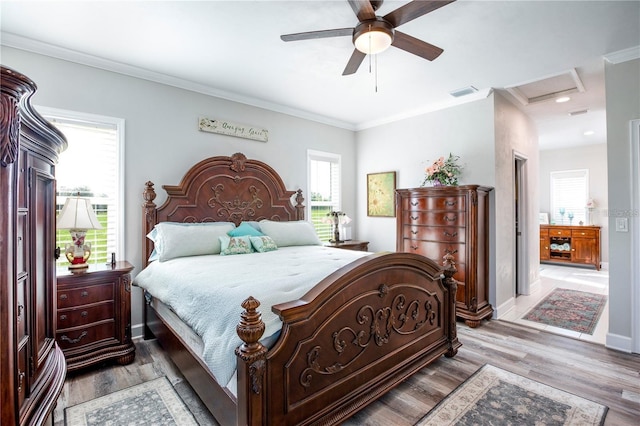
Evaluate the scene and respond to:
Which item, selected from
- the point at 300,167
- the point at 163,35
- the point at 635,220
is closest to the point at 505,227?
the point at 635,220

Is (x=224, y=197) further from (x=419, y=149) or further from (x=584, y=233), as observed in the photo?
(x=584, y=233)

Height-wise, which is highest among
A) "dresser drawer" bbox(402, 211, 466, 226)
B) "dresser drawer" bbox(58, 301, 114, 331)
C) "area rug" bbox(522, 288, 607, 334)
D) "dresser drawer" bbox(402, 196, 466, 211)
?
"dresser drawer" bbox(402, 196, 466, 211)

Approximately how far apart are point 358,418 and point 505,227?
10.1 ft

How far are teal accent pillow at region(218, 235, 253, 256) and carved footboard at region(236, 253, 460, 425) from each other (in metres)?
1.55

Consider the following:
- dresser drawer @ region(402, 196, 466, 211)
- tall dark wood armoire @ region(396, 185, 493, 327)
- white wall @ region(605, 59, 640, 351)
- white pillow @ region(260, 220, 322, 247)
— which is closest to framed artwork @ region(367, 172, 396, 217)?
dresser drawer @ region(402, 196, 466, 211)

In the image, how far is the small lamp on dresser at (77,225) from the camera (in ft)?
8.23

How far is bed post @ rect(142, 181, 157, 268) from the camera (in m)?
3.15

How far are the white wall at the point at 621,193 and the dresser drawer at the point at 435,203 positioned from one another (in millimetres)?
1318

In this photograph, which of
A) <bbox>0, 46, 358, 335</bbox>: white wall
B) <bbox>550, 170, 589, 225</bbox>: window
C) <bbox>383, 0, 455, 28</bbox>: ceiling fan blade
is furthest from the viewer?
<bbox>550, 170, 589, 225</bbox>: window

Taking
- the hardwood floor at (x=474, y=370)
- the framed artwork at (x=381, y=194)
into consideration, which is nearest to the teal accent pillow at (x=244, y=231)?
the hardwood floor at (x=474, y=370)

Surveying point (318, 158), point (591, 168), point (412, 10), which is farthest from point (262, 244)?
point (591, 168)

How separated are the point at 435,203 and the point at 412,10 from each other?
240cm

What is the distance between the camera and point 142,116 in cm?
321

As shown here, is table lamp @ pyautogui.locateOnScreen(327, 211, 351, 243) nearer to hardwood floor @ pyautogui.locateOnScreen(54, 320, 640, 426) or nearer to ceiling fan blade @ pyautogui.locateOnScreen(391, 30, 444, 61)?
hardwood floor @ pyautogui.locateOnScreen(54, 320, 640, 426)
